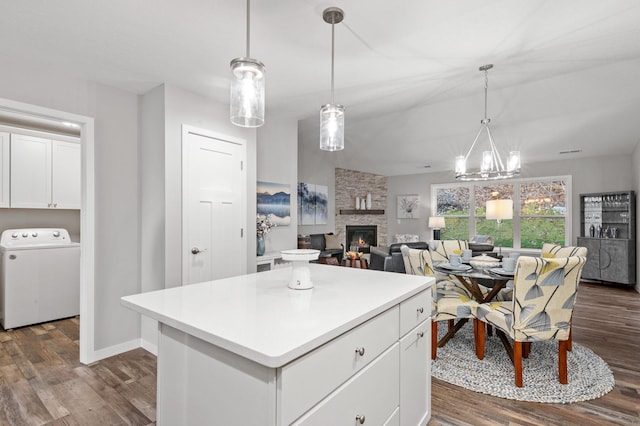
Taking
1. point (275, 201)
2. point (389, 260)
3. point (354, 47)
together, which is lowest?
point (389, 260)

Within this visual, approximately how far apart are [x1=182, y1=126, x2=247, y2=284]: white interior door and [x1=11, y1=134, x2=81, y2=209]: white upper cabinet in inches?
90.5

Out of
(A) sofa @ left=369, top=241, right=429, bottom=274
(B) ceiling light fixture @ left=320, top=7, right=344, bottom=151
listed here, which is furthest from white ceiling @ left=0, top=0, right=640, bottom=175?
(A) sofa @ left=369, top=241, right=429, bottom=274

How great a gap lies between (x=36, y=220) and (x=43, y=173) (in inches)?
26.8

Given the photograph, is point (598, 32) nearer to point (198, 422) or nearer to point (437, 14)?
point (437, 14)

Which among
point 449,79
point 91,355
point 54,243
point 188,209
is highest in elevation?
point 449,79

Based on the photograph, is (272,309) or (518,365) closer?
(272,309)

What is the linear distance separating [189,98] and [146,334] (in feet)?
7.45

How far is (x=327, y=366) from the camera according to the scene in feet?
3.52

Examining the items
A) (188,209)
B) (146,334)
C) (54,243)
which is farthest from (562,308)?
(54,243)

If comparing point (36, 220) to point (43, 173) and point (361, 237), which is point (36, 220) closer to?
point (43, 173)

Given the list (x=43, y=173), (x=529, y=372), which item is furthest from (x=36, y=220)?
(x=529, y=372)

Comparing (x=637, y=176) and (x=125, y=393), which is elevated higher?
(x=637, y=176)

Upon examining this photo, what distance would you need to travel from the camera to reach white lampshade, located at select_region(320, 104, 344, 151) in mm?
1922

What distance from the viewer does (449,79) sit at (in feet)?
10.8
